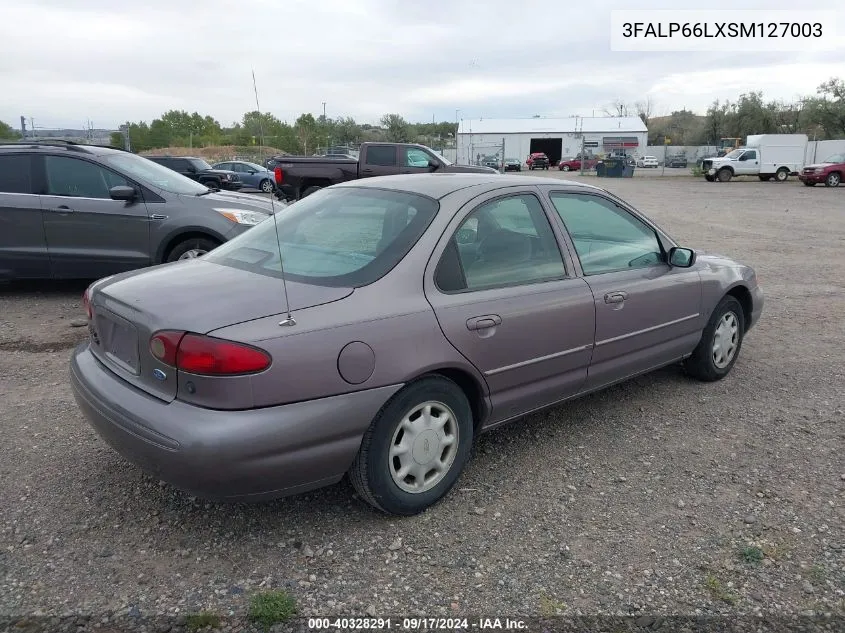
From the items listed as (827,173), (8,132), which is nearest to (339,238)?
(827,173)

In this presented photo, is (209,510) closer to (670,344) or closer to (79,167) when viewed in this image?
(670,344)

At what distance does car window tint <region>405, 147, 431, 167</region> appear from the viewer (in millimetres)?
16875

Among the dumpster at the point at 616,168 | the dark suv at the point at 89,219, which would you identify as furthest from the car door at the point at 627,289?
the dumpster at the point at 616,168

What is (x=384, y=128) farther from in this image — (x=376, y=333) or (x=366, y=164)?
(x=376, y=333)

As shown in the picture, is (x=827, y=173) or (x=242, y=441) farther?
(x=827, y=173)

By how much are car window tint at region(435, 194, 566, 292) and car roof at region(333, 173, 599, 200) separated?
0.13m

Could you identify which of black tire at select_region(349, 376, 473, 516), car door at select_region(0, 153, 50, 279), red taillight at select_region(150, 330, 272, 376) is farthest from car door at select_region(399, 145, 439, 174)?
red taillight at select_region(150, 330, 272, 376)

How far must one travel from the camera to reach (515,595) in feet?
8.69

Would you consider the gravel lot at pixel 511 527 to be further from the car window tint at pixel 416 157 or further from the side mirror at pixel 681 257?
the car window tint at pixel 416 157

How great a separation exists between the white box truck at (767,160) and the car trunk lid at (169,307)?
37.7m

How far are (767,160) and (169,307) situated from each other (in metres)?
38.9

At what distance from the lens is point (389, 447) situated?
9.65ft

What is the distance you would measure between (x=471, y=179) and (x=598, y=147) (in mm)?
67105

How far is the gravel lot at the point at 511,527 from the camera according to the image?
264 cm
